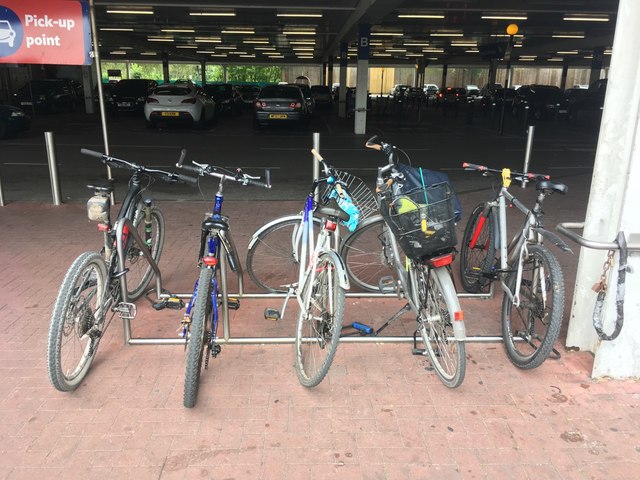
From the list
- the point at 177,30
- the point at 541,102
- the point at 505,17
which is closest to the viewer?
the point at 505,17

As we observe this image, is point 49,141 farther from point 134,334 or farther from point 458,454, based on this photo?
point 458,454

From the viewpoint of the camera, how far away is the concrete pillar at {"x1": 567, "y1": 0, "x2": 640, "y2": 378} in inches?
115

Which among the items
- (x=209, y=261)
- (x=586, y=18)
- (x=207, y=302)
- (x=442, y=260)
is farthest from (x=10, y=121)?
(x=586, y=18)

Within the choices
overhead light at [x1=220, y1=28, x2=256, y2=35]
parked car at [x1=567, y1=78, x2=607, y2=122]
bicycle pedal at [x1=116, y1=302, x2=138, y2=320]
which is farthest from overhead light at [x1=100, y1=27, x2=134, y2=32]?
bicycle pedal at [x1=116, y1=302, x2=138, y2=320]

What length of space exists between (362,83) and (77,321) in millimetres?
15223

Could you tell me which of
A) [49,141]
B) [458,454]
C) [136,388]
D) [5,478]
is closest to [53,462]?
[5,478]

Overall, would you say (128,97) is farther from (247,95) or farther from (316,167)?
(316,167)

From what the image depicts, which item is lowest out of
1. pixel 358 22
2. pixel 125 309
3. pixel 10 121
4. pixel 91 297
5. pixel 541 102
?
pixel 125 309

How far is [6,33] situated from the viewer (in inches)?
240

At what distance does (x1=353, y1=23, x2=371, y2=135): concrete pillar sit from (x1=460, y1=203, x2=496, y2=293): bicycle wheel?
1289 centimetres

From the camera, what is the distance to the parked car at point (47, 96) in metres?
22.4

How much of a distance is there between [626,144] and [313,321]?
2.13 m

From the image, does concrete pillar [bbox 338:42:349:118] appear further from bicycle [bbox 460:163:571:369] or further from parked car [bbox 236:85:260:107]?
bicycle [bbox 460:163:571:369]

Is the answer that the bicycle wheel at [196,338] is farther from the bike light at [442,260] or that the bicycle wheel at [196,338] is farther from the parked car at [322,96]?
the parked car at [322,96]
